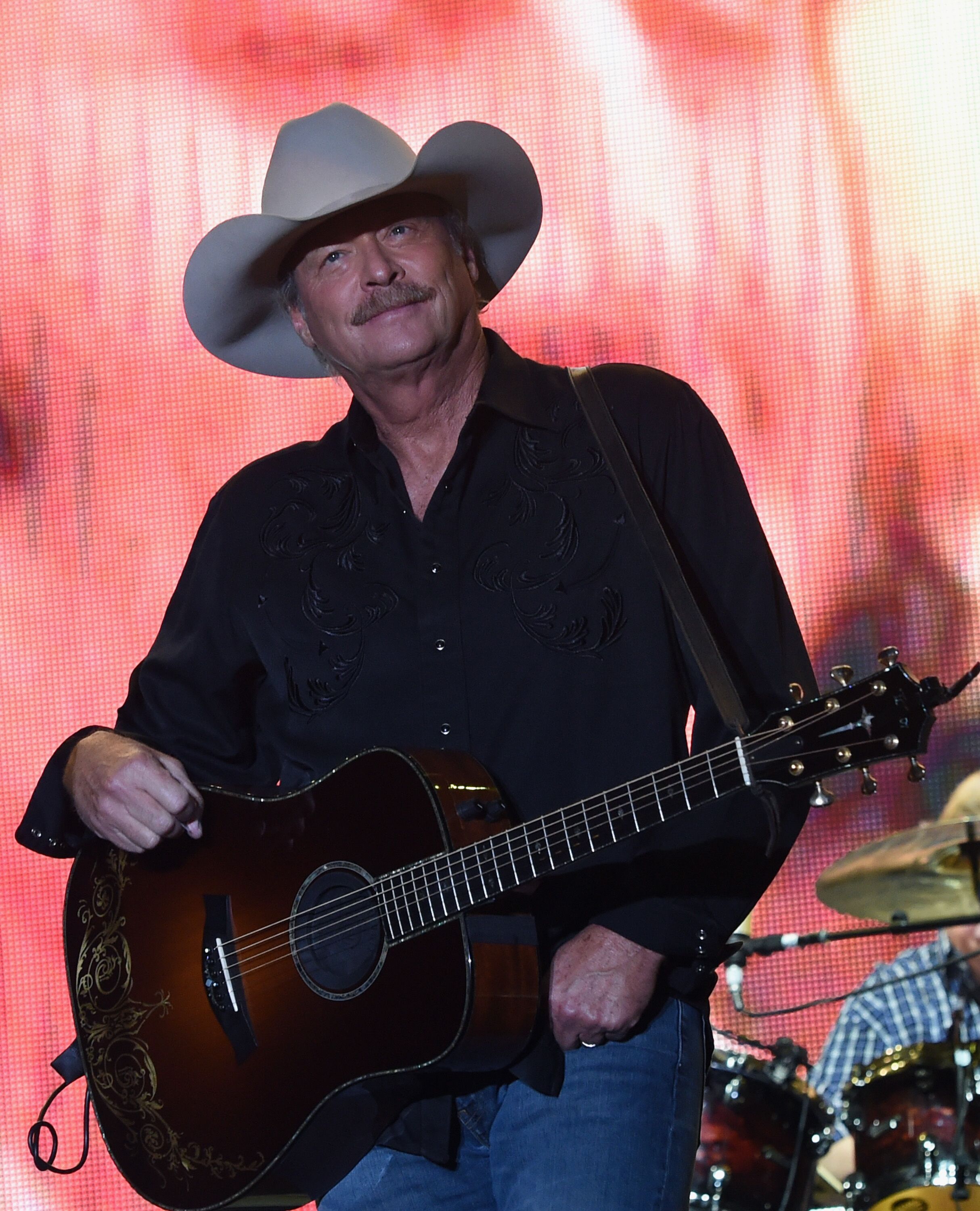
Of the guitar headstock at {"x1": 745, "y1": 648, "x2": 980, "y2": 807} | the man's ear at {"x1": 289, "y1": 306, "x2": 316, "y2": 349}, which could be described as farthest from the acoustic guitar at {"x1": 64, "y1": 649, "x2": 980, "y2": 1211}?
the man's ear at {"x1": 289, "y1": 306, "x2": 316, "y2": 349}

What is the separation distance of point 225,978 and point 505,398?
3.32 ft

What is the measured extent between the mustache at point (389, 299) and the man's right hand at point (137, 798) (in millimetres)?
775

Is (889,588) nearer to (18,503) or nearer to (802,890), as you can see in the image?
(802,890)

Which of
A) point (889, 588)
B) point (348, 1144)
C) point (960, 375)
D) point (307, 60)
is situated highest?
point (307, 60)

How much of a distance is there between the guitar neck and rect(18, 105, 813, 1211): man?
0.18 meters

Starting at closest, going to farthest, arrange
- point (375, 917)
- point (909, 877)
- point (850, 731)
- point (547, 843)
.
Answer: point (850, 731)
point (547, 843)
point (375, 917)
point (909, 877)

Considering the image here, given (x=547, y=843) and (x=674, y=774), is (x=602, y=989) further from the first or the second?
(x=674, y=774)

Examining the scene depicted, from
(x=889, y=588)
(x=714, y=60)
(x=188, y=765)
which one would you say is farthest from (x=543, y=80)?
(x=188, y=765)

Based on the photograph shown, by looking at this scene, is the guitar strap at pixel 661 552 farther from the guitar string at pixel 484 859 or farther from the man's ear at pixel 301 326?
the man's ear at pixel 301 326

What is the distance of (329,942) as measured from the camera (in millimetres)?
2008

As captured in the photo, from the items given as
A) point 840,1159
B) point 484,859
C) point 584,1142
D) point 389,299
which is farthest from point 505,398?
point 840,1159

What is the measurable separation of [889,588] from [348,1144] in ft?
7.33

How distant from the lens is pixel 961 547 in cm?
364

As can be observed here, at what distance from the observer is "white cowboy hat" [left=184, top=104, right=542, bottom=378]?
2.38 m
